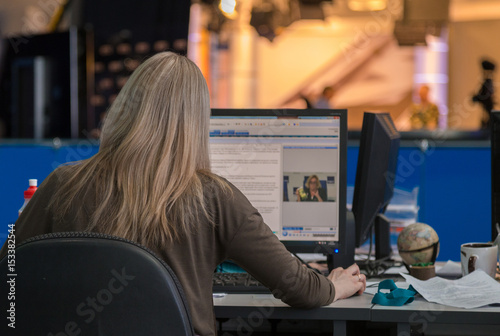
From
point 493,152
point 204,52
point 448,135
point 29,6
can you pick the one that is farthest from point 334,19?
point 493,152

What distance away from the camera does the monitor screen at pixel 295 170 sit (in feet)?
5.54

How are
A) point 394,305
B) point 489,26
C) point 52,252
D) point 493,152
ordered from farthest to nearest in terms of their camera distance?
point 489,26 < point 493,152 < point 394,305 < point 52,252

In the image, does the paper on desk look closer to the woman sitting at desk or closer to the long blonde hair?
the woman sitting at desk

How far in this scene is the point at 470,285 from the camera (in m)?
1.51

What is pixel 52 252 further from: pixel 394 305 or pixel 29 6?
pixel 29 6

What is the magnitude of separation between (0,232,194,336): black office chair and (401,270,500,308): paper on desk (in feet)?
2.67

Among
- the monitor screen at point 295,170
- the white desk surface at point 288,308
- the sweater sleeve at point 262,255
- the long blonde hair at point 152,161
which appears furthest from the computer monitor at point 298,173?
the long blonde hair at point 152,161

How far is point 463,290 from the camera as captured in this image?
148 centimetres

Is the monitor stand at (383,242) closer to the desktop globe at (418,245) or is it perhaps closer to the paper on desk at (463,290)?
→ the desktop globe at (418,245)

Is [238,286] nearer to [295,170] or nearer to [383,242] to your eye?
[295,170]

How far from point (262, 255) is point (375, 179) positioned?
2.48 ft

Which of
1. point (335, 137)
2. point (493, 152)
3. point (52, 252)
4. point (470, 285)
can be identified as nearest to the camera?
point (52, 252)

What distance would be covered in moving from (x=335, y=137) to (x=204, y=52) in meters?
7.44

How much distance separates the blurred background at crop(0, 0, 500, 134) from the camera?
22.7ft
